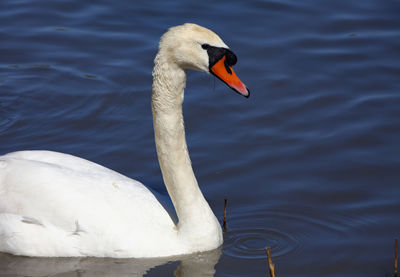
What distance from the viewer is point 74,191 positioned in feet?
22.0

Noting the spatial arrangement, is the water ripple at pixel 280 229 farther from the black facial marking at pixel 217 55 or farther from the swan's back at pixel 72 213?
the black facial marking at pixel 217 55

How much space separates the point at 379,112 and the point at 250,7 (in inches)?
148

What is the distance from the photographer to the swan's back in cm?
663

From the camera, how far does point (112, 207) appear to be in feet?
22.0

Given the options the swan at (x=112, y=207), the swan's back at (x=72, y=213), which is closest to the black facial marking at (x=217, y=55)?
the swan at (x=112, y=207)

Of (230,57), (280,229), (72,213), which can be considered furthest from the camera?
(280,229)

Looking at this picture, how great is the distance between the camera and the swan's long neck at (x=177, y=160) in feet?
21.5

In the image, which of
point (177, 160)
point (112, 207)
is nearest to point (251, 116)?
point (177, 160)

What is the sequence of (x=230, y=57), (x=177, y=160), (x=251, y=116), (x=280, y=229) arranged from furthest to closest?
(x=251, y=116), (x=280, y=229), (x=177, y=160), (x=230, y=57)

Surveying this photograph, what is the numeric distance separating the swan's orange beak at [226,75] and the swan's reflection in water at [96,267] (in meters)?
1.63

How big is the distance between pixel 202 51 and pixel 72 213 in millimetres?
1790

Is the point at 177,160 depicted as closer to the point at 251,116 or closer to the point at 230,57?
the point at 230,57

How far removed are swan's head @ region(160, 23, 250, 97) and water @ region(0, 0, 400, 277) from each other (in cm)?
171

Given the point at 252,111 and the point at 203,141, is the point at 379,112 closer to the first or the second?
the point at 252,111
